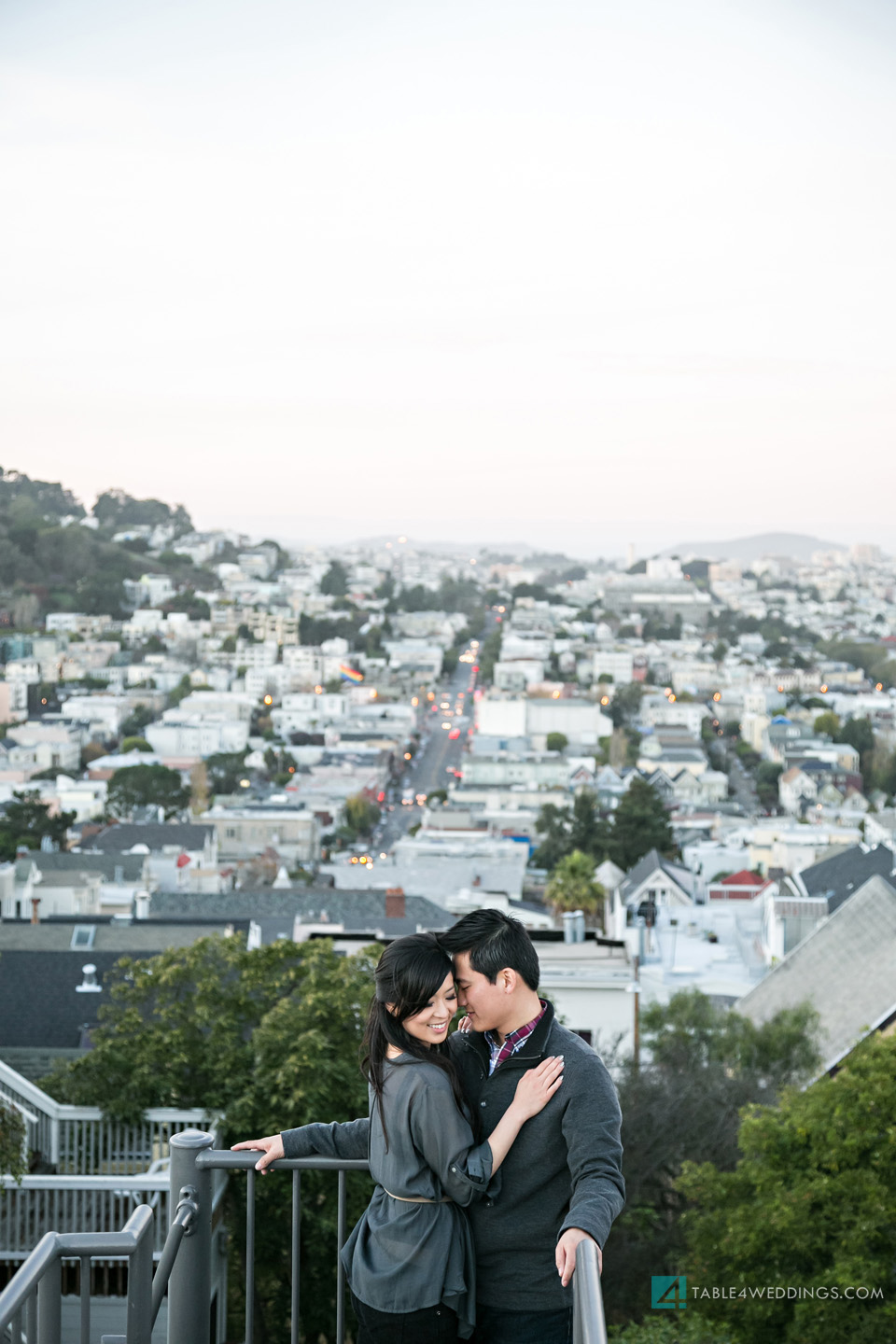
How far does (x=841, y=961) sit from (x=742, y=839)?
96.7 ft

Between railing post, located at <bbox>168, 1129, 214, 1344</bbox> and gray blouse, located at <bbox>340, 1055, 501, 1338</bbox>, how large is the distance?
0.33m

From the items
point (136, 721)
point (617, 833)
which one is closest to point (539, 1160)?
point (617, 833)

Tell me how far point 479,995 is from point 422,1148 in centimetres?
25

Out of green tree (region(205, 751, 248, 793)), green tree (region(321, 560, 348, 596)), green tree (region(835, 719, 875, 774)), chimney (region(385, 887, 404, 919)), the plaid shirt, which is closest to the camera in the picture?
the plaid shirt

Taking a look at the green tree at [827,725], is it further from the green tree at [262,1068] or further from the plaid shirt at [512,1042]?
the plaid shirt at [512,1042]

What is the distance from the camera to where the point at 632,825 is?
128ft

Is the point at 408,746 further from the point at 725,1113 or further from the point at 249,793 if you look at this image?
the point at 725,1113

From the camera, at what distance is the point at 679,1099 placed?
9.72 metres

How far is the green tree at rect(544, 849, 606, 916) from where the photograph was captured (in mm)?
24172

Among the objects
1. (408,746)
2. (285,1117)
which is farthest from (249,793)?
(285,1117)

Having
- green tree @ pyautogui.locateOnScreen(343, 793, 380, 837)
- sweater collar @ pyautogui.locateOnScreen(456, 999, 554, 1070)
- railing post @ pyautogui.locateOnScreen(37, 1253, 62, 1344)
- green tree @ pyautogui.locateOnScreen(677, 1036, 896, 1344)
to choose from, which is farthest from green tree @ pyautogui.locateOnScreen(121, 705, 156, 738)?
railing post @ pyautogui.locateOnScreen(37, 1253, 62, 1344)

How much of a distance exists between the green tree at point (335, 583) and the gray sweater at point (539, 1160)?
419 feet

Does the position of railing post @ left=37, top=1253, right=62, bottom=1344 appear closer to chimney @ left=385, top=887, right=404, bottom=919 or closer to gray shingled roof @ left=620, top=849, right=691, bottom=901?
chimney @ left=385, top=887, right=404, bottom=919

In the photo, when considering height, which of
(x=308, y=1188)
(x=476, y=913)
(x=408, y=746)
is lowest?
(x=408, y=746)
